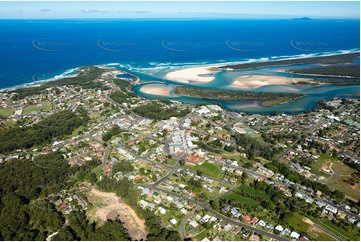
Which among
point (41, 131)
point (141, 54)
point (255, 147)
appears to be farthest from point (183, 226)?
point (141, 54)

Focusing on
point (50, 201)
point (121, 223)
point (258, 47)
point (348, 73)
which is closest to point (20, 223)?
point (50, 201)

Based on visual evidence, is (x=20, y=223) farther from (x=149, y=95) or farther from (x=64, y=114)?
(x=149, y=95)

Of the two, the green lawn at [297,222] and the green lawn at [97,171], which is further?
the green lawn at [97,171]

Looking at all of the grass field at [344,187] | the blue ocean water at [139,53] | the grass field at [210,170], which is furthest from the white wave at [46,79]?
the grass field at [344,187]

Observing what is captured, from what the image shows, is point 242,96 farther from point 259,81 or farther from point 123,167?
point 123,167

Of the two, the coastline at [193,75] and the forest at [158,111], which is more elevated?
the coastline at [193,75]

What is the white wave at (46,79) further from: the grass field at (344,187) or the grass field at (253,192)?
the grass field at (344,187)
